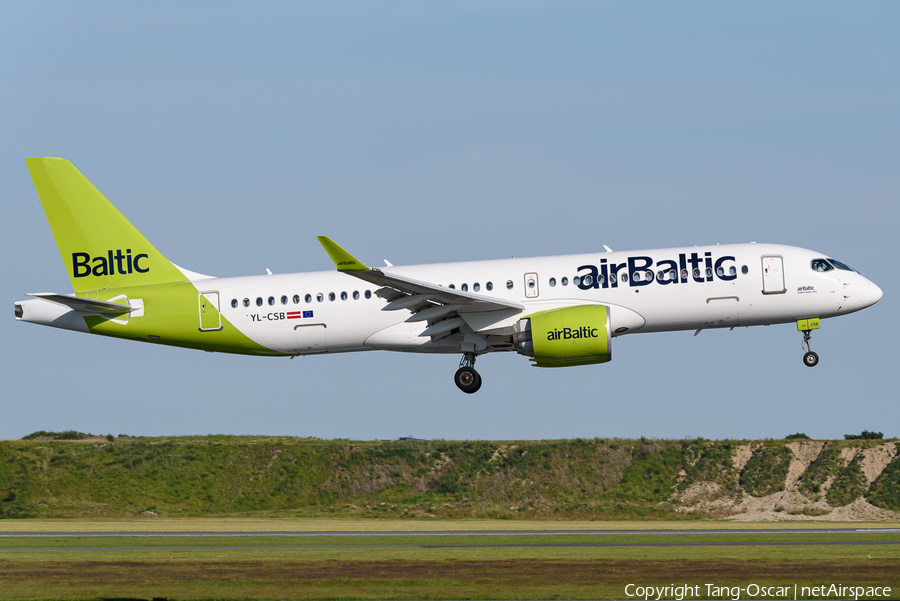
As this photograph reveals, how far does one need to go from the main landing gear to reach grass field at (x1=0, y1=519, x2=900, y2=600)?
7.15m

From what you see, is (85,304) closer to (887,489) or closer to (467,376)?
(467,376)

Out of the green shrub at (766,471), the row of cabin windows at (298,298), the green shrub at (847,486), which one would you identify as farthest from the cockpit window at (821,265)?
the green shrub at (766,471)

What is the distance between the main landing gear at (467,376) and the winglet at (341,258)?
789 centimetres

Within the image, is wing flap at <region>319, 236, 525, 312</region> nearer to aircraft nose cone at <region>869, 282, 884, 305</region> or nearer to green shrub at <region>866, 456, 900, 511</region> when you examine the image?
aircraft nose cone at <region>869, 282, 884, 305</region>

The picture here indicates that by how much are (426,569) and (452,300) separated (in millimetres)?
11799

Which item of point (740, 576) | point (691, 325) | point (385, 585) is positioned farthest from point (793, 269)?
point (385, 585)

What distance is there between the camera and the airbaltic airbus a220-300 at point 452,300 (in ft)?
125

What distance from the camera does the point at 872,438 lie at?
197 feet

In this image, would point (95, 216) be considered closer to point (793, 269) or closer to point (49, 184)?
point (49, 184)

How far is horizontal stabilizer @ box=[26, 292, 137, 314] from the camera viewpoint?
38.8 metres

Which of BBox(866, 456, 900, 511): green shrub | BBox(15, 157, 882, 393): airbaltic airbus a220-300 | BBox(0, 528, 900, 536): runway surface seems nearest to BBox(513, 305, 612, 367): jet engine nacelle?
BBox(15, 157, 882, 393): airbaltic airbus a220-300

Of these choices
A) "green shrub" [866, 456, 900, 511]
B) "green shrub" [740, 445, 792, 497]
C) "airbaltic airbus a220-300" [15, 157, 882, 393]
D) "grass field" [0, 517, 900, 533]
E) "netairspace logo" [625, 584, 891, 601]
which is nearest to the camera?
"netairspace logo" [625, 584, 891, 601]

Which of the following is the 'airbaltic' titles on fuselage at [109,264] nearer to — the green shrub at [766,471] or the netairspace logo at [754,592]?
the netairspace logo at [754,592]

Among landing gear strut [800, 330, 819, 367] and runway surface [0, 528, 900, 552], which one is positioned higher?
landing gear strut [800, 330, 819, 367]
